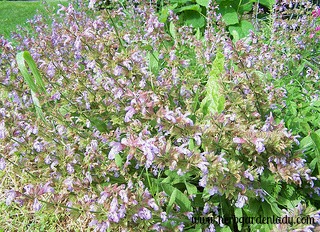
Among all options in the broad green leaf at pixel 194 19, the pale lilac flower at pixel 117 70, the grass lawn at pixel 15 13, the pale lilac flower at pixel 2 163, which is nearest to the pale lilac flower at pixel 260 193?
the pale lilac flower at pixel 117 70

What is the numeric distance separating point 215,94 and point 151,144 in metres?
0.77

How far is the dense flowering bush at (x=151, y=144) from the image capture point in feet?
5.53

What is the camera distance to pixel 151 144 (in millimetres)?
1519

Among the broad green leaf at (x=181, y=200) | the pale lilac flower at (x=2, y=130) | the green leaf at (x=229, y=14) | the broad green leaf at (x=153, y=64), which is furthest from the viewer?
the green leaf at (x=229, y=14)

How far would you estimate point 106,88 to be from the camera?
2176 mm

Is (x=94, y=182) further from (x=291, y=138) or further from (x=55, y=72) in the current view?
Result: (x=291, y=138)

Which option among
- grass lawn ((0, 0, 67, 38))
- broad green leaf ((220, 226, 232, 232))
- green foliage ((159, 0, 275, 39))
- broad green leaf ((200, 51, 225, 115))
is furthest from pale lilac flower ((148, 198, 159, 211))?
grass lawn ((0, 0, 67, 38))

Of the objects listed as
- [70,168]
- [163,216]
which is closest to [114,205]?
[163,216]

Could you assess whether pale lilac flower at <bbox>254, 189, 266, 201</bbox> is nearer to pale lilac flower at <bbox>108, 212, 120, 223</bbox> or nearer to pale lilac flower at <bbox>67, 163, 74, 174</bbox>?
pale lilac flower at <bbox>108, 212, 120, 223</bbox>

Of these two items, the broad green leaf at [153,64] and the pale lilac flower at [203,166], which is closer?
the pale lilac flower at [203,166]

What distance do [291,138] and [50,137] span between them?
128 centimetres

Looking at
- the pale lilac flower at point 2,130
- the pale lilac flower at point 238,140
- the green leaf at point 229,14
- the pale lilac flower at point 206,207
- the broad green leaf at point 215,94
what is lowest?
the pale lilac flower at point 206,207

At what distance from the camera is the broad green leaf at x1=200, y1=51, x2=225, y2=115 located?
2.02 m

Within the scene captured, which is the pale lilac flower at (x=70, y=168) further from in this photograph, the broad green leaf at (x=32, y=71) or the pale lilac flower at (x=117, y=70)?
the pale lilac flower at (x=117, y=70)
